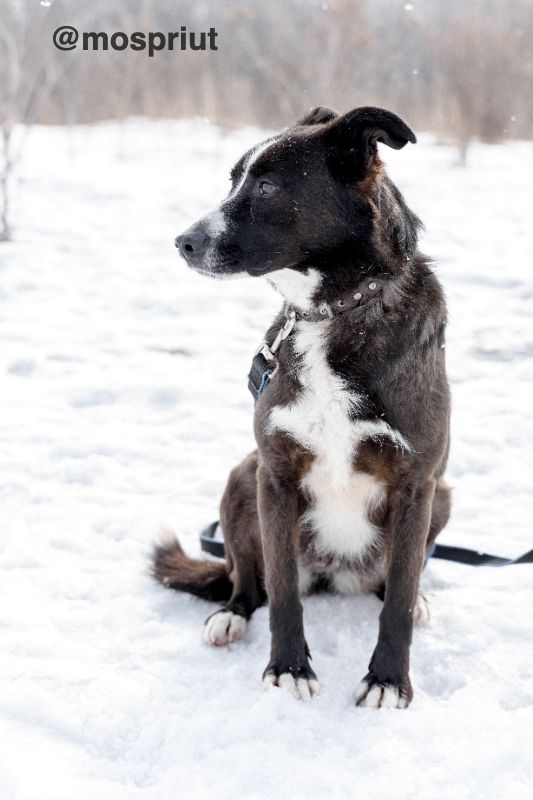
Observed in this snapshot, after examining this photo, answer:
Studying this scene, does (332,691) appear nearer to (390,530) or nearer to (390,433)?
(390,530)

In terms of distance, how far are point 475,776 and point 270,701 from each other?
524 millimetres

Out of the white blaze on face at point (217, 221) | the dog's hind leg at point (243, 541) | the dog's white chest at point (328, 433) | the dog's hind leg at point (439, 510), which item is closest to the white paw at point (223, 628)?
the dog's hind leg at point (243, 541)

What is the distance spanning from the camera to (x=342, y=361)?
2.21m

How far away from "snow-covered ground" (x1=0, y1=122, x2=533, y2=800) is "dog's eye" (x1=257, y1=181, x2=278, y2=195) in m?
1.31

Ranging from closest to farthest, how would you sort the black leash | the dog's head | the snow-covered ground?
1. the snow-covered ground
2. the dog's head
3. the black leash

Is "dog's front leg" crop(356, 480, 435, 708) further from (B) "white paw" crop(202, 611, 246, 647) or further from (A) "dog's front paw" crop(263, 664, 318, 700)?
(B) "white paw" crop(202, 611, 246, 647)

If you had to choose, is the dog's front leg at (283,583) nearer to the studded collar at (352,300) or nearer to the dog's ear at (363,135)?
the studded collar at (352,300)

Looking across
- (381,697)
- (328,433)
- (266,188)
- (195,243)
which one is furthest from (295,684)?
(266,188)

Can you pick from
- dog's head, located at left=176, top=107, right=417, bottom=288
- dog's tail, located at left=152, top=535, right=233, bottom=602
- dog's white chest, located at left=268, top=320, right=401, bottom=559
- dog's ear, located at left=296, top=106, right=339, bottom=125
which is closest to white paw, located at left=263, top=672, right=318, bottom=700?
dog's white chest, located at left=268, top=320, right=401, bottom=559

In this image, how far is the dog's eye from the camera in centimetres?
227

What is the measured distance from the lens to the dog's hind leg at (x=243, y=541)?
257 cm

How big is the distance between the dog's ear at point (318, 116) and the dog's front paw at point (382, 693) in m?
1.66

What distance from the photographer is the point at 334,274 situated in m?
2.23

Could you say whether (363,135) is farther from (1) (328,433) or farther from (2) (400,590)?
(2) (400,590)
